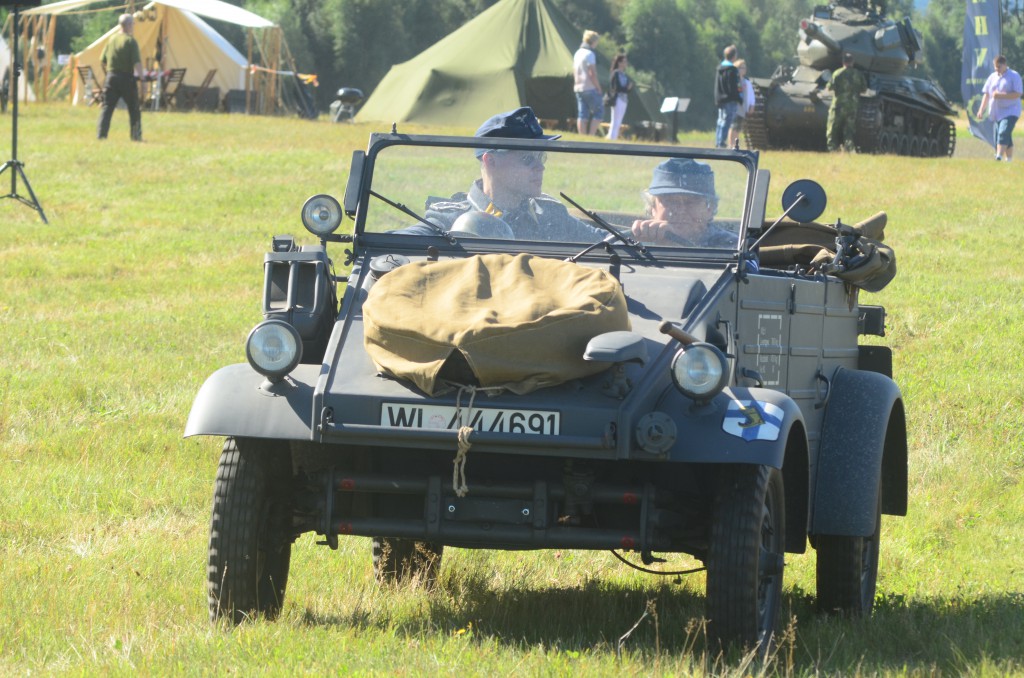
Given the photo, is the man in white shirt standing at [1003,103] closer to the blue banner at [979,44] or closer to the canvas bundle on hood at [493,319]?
the blue banner at [979,44]

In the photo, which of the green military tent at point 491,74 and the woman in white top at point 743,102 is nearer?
the woman in white top at point 743,102

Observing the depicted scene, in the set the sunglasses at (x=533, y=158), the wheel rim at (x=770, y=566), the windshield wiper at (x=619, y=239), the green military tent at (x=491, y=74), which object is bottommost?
the wheel rim at (x=770, y=566)

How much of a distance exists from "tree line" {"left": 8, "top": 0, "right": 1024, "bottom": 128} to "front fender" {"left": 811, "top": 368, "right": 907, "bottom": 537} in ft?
155

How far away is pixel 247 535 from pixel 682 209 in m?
2.09

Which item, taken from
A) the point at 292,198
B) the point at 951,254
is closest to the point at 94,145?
the point at 292,198

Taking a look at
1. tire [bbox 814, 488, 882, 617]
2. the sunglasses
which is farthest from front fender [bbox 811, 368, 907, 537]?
the sunglasses

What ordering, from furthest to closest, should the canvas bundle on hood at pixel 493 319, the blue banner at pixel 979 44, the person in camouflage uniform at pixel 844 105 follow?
the blue banner at pixel 979 44 < the person in camouflage uniform at pixel 844 105 < the canvas bundle on hood at pixel 493 319

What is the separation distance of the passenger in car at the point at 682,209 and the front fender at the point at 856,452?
2.60ft

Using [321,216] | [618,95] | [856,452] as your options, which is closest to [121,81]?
[618,95]

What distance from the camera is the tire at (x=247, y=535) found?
472 cm

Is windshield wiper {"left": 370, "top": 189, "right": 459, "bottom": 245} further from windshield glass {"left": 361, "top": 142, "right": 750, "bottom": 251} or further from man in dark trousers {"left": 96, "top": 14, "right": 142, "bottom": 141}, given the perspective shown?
man in dark trousers {"left": 96, "top": 14, "right": 142, "bottom": 141}

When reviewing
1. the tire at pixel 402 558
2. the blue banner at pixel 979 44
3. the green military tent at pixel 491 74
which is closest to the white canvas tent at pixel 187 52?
the green military tent at pixel 491 74

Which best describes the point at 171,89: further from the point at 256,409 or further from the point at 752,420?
the point at 752,420

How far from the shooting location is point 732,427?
14.9ft
